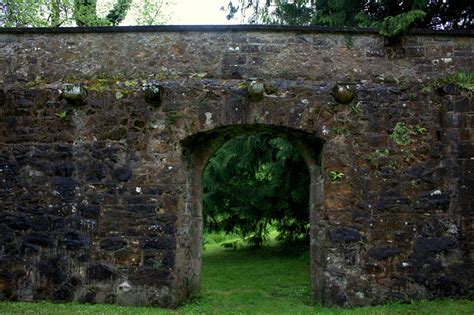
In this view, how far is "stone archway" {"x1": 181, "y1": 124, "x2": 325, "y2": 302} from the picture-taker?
6.52 meters

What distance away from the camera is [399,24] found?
250 inches

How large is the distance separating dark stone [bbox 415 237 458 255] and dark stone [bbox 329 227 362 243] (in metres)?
0.80

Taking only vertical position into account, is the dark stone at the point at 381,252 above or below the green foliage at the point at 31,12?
below

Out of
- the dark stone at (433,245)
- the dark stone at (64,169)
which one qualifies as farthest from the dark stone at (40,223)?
the dark stone at (433,245)

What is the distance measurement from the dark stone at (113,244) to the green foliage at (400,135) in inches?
154

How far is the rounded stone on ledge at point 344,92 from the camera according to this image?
6281mm

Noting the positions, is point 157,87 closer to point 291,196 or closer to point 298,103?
point 298,103

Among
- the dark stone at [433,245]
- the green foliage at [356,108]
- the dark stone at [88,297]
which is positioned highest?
the green foliage at [356,108]

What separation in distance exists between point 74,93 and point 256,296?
400cm

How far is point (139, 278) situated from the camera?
6.23 m

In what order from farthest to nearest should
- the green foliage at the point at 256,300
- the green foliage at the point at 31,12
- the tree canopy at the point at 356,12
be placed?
the green foliage at the point at 31,12 < the tree canopy at the point at 356,12 < the green foliage at the point at 256,300

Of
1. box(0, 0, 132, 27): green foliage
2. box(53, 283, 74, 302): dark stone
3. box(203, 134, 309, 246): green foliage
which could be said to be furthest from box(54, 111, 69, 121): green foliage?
Result: box(0, 0, 132, 27): green foliage

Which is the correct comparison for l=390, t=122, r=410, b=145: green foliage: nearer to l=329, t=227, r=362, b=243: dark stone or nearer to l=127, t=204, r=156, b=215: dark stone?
l=329, t=227, r=362, b=243: dark stone

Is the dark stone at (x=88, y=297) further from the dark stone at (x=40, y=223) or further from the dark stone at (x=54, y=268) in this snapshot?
the dark stone at (x=40, y=223)
